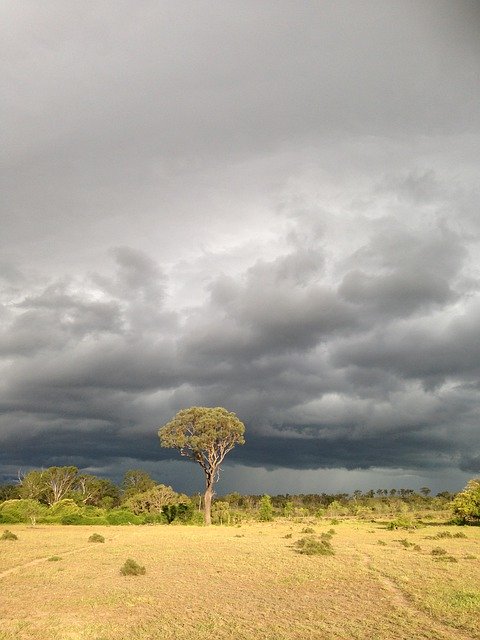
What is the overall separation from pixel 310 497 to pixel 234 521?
292ft

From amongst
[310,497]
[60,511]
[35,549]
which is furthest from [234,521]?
[310,497]

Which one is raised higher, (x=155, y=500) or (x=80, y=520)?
(x=155, y=500)

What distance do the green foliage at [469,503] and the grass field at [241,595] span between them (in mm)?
24813

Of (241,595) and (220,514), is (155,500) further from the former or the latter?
(241,595)

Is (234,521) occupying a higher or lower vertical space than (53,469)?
lower

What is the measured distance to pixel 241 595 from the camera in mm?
17656

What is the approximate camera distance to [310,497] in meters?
153

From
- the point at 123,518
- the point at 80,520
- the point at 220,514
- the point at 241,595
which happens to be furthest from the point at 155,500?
the point at 241,595

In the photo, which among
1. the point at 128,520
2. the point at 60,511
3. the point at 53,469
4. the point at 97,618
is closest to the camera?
the point at 97,618

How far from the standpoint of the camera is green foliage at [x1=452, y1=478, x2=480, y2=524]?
53.1 m

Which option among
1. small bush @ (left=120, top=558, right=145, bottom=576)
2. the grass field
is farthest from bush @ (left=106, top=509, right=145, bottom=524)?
small bush @ (left=120, top=558, right=145, bottom=576)

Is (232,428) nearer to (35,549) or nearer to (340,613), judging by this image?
(35,549)

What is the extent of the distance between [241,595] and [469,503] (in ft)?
146

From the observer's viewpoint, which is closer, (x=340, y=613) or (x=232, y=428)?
(x=340, y=613)
